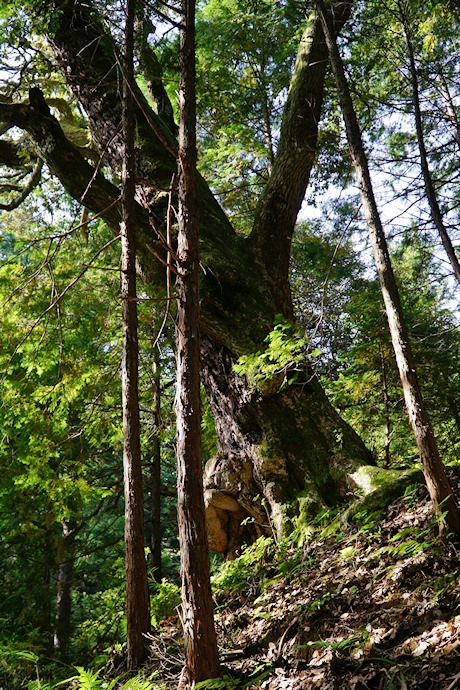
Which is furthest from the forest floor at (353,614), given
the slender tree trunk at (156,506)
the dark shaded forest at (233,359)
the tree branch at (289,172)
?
the slender tree trunk at (156,506)

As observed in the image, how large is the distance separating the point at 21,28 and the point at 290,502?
6903 mm

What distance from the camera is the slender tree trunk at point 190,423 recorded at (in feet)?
9.62

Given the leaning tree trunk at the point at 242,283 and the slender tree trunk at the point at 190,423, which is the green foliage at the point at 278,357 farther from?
the slender tree trunk at the point at 190,423

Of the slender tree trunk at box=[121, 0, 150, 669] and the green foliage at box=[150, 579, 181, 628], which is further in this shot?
the green foliage at box=[150, 579, 181, 628]

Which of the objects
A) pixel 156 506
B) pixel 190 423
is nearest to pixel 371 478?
pixel 190 423

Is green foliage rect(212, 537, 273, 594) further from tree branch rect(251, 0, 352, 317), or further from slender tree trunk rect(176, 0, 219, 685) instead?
tree branch rect(251, 0, 352, 317)

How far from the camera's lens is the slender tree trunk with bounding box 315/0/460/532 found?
11.4 feet

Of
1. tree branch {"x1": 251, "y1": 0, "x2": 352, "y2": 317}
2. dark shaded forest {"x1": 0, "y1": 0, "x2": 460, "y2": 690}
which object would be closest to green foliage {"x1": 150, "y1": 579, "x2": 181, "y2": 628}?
dark shaded forest {"x1": 0, "y1": 0, "x2": 460, "y2": 690}

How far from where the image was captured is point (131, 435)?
14.2 ft

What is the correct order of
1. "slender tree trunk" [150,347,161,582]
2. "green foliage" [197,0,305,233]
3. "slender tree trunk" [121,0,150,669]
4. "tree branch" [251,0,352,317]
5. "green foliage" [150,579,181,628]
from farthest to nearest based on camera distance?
"green foliage" [197,0,305,233] → "slender tree trunk" [150,347,161,582] → "tree branch" [251,0,352,317] → "green foliage" [150,579,181,628] → "slender tree trunk" [121,0,150,669]

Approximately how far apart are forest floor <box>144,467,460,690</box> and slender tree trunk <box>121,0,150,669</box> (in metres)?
0.27

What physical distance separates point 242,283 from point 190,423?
370 cm

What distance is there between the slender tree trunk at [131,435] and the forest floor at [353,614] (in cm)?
27

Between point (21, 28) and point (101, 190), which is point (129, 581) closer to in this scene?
point (101, 190)
